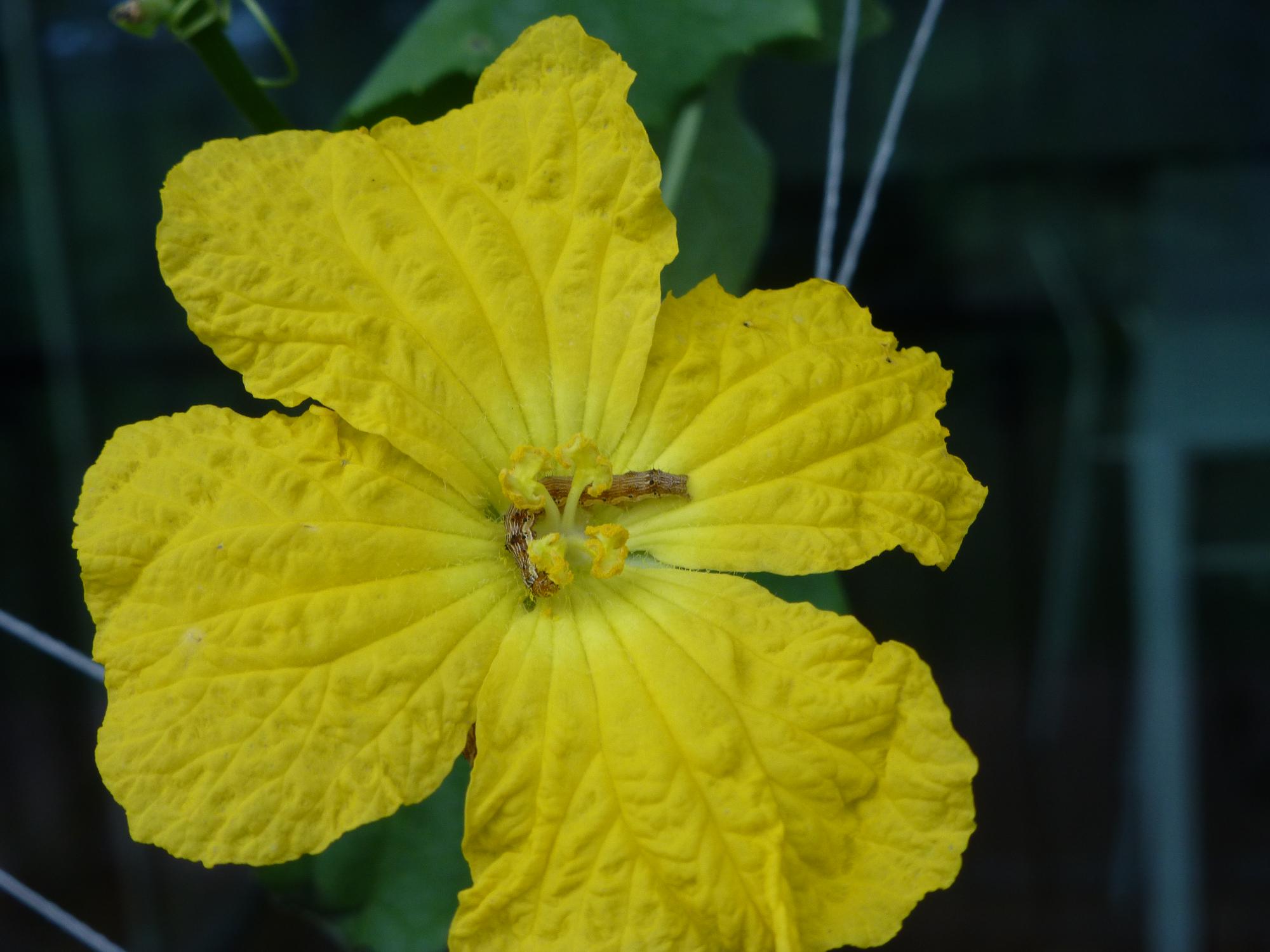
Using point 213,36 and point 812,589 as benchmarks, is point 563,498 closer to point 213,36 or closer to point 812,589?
point 812,589

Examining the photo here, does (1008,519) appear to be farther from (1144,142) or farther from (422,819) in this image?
(422,819)

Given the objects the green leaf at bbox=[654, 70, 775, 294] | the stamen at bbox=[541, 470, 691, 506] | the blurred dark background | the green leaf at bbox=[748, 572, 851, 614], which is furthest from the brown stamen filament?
the blurred dark background

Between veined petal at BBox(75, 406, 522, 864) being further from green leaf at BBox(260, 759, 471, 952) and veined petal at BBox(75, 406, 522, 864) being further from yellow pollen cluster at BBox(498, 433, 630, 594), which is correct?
green leaf at BBox(260, 759, 471, 952)

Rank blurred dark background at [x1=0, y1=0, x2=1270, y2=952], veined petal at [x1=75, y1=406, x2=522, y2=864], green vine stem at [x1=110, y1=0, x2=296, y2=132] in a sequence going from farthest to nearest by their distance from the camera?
blurred dark background at [x1=0, y1=0, x2=1270, y2=952] < green vine stem at [x1=110, y1=0, x2=296, y2=132] < veined petal at [x1=75, y1=406, x2=522, y2=864]

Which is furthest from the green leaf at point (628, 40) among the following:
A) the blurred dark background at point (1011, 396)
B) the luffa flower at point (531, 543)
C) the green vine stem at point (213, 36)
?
the blurred dark background at point (1011, 396)

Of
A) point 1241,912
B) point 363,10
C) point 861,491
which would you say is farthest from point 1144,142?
point 861,491

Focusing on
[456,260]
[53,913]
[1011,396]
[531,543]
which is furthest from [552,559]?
[1011,396]
